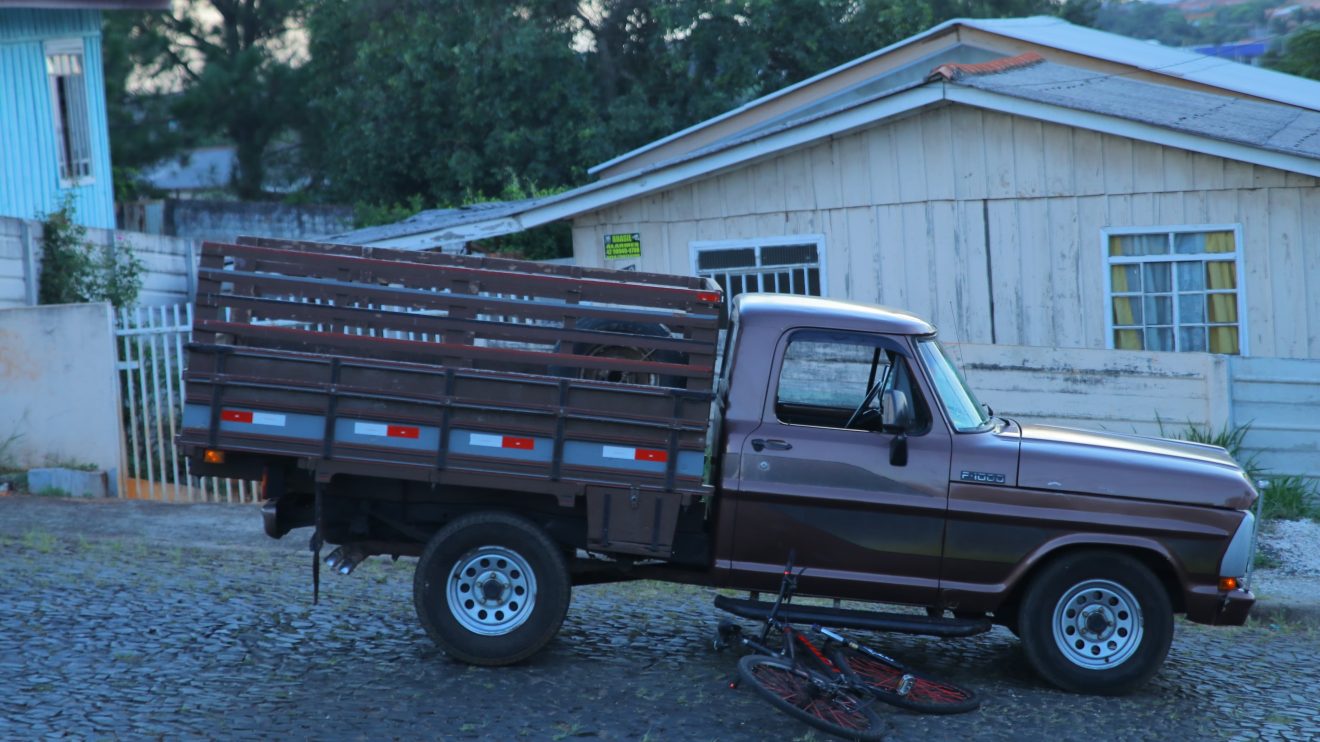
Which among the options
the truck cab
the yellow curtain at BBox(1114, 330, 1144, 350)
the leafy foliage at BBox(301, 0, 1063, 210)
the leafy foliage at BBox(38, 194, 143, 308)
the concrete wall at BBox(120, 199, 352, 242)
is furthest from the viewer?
the concrete wall at BBox(120, 199, 352, 242)

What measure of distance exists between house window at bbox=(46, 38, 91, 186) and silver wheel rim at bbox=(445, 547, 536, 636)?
1481 centimetres

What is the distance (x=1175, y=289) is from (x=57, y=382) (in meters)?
10.5

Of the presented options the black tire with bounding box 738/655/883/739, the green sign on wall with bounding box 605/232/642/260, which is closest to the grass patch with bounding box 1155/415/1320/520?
the green sign on wall with bounding box 605/232/642/260

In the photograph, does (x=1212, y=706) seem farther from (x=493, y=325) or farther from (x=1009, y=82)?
(x=1009, y=82)

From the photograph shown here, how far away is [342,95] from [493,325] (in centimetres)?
2403

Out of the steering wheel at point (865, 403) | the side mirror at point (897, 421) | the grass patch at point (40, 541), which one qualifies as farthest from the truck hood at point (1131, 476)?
the grass patch at point (40, 541)

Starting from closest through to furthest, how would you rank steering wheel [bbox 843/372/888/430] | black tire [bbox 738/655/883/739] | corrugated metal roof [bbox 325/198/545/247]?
black tire [bbox 738/655/883/739]
steering wheel [bbox 843/372/888/430]
corrugated metal roof [bbox 325/198/545/247]

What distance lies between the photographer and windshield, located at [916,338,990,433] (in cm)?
713

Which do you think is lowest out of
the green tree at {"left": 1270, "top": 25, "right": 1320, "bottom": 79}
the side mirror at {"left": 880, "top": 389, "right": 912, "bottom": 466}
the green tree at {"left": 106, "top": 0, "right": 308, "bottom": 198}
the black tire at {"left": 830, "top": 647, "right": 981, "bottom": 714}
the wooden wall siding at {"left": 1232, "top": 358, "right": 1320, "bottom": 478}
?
the black tire at {"left": 830, "top": 647, "right": 981, "bottom": 714}

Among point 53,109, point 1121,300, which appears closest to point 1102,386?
point 1121,300

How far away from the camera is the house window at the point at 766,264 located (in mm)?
13953

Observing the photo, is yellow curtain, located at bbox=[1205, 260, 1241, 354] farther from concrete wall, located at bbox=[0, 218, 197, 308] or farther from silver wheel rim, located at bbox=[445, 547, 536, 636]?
concrete wall, located at bbox=[0, 218, 197, 308]

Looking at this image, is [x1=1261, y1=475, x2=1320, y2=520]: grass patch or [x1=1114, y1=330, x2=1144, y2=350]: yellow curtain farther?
[x1=1114, y1=330, x2=1144, y2=350]: yellow curtain

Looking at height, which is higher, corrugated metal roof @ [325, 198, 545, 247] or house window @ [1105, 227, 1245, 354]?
corrugated metal roof @ [325, 198, 545, 247]
